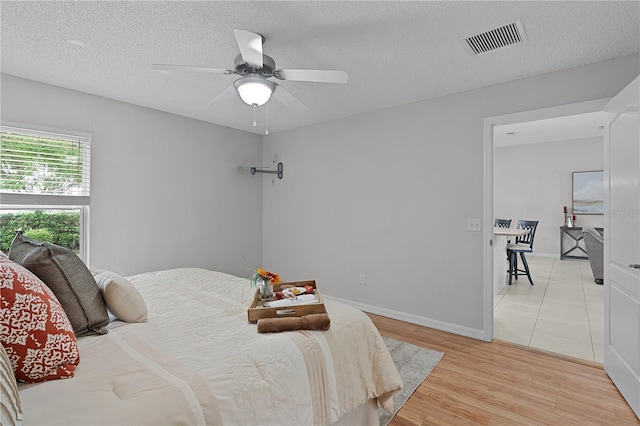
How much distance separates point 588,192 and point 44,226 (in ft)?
31.3

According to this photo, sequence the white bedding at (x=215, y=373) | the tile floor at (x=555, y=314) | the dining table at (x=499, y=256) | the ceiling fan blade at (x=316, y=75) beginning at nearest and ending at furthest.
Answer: the white bedding at (x=215, y=373) → the ceiling fan blade at (x=316, y=75) → the tile floor at (x=555, y=314) → the dining table at (x=499, y=256)

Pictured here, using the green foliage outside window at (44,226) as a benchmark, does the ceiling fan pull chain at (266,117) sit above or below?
above

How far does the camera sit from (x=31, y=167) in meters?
2.93

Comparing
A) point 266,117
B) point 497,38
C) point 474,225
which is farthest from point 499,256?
point 266,117

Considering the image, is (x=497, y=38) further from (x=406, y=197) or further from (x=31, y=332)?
(x=31, y=332)

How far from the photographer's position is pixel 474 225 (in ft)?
10.4

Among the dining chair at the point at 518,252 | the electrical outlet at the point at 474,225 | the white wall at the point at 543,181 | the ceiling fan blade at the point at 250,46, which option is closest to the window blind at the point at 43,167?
the ceiling fan blade at the point at 250,46

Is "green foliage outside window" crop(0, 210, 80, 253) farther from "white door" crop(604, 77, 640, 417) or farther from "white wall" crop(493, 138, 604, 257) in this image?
"white wall" crop(493, 138, 604, 257)

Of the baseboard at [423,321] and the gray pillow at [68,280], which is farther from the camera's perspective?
the baseboard at [423,321]

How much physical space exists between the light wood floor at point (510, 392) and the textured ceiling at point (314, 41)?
2451mm

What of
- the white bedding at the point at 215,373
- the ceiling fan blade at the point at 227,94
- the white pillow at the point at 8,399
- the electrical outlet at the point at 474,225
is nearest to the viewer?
the white pillow at the point at 8,399

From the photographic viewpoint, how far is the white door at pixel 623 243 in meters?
2.01

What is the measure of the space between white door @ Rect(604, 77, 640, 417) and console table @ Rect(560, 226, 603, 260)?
595 cm

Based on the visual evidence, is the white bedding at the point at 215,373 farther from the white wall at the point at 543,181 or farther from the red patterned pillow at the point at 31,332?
the white wall at the point at 543,181
